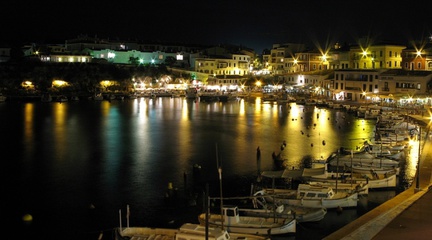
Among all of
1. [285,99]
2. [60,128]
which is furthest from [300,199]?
[285,99]

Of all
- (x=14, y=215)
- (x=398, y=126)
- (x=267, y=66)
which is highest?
(x=267, y=66)

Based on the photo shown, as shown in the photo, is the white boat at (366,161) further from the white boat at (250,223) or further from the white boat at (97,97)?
the white boat at (97,97)

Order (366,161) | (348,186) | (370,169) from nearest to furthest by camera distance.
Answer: (348,186) → (370,169) → (366,161)

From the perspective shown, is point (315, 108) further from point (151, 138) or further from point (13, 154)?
point (13, 154)

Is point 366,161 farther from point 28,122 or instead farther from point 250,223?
point 28,122

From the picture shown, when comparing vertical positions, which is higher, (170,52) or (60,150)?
(170,52)

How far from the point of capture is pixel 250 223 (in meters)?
12.9

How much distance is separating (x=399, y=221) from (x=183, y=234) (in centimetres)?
554

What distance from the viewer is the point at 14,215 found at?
15773mm

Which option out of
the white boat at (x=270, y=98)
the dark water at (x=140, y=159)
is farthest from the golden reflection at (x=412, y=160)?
the white boat at (x=270, y=98)

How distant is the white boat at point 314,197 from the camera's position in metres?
14.9

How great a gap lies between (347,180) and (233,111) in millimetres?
31926

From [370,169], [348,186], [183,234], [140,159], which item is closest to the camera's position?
[183,234]

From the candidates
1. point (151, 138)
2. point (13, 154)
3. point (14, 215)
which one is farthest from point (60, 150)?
point (14, 215)
